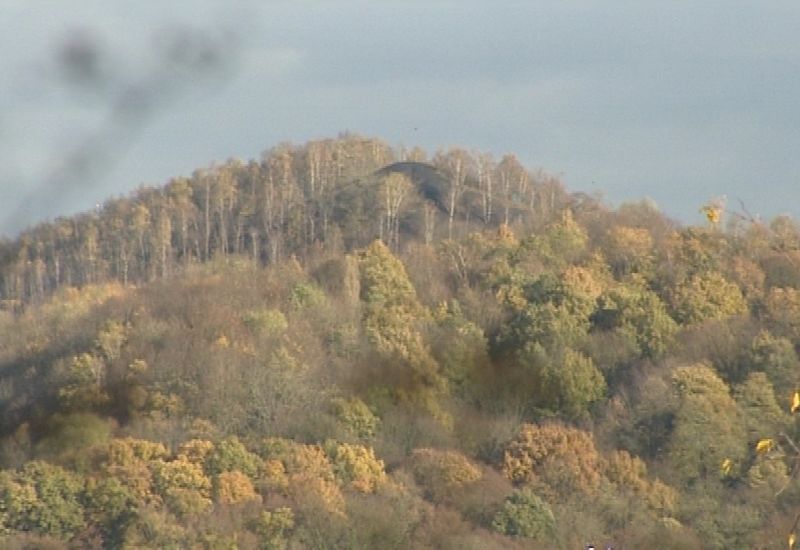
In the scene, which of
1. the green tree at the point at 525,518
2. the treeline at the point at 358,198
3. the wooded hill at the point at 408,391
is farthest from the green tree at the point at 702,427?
the treeline at the point at 358,198

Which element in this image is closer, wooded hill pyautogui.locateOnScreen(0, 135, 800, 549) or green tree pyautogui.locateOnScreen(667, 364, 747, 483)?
wooded hill pyautogui.locateOnScreen(0, 135, 800, 549)

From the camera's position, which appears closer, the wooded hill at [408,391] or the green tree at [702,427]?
the wooded hill at [408,391]

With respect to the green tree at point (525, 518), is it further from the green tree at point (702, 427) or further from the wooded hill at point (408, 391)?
the green tree at point (702, 427)

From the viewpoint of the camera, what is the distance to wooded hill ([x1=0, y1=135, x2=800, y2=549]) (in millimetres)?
57719

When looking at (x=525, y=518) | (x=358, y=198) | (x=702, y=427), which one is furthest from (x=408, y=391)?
(x=358, y=198)

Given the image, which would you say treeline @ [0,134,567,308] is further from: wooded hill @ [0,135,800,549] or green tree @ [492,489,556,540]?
green tree @ [492,489,556,540]

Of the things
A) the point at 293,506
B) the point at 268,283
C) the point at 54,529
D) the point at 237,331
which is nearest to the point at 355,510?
the point at 293,506

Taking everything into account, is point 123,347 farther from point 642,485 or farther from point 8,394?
point 642,485

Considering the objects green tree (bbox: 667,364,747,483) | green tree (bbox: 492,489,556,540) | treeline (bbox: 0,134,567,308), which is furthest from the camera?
treeline (bbox: 0,134,567,308)

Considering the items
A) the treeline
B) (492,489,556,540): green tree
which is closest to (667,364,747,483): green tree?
(492,489,556,540): green tree

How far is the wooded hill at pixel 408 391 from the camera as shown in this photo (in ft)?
189

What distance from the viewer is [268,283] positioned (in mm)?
79250

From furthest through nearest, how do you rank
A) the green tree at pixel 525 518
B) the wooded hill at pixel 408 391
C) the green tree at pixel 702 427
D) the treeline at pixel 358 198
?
the treeline at pixel 358 198
the green tree at pixel 702 427
the wooded hill at pixel 408 391
the green tree at pixel 525 518

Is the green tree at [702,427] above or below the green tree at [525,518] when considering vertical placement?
above
